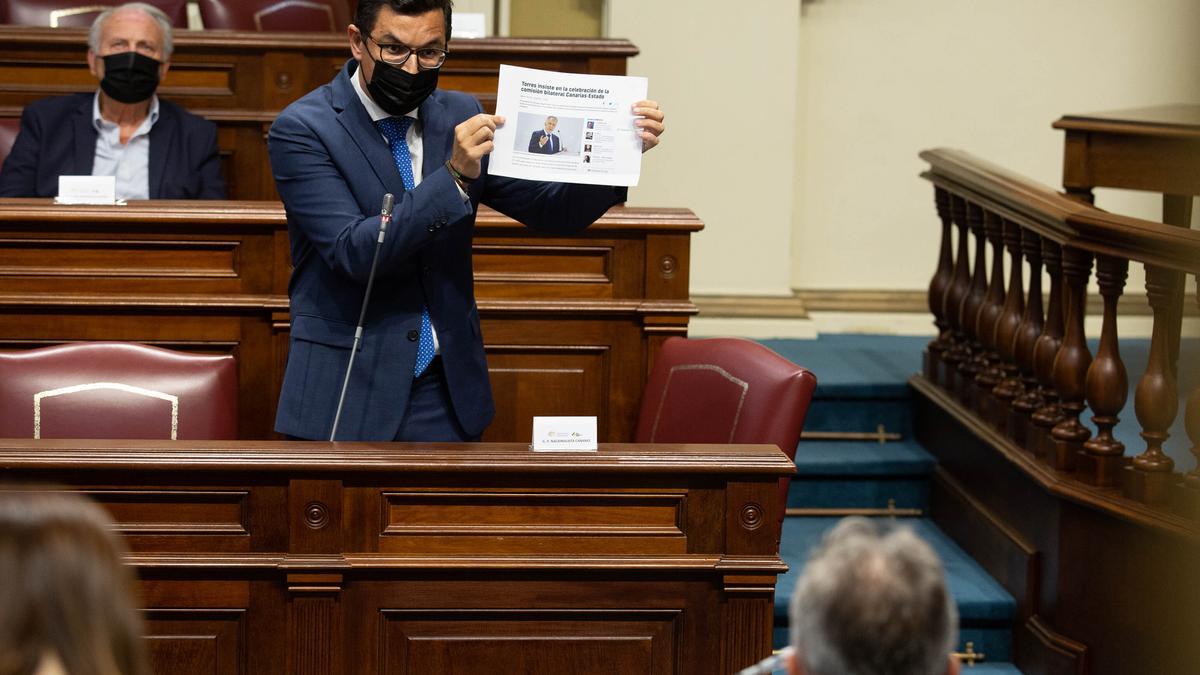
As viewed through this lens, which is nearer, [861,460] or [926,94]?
[861,460]

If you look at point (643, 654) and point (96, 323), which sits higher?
point (96, 323)

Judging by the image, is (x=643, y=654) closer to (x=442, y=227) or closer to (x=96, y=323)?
(x=442, y=227)

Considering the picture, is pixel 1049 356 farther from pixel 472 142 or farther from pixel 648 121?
pixel 472 142

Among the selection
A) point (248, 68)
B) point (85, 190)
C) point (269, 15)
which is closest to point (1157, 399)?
point (85, 190)

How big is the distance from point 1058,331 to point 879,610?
110 inches

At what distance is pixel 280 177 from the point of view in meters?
2.79

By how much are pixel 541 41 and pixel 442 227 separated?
2327mm

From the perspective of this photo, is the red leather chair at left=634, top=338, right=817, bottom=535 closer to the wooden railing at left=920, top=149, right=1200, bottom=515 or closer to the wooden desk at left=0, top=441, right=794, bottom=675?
the wooden desk at left=0, top=441, right=794, bottom=675

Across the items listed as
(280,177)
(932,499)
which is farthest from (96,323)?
(932,499)

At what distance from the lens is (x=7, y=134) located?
4.73 m

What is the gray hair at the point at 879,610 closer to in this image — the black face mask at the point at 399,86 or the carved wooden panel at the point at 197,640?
the carved wooden panel at the point at 197,640

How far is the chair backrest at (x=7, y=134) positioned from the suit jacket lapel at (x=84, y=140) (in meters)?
0.22

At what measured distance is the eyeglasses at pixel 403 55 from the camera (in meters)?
2.73

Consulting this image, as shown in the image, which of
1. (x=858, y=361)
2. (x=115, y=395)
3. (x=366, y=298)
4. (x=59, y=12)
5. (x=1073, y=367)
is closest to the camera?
(x=366, y=298)
